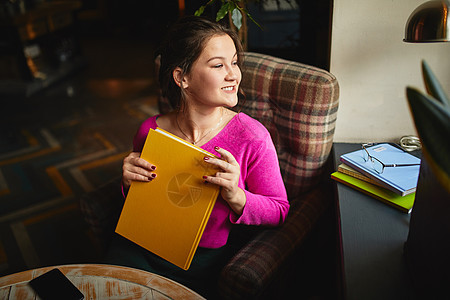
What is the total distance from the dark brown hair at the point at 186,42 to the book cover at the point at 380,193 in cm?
51

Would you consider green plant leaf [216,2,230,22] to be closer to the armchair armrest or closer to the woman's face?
the woman's face

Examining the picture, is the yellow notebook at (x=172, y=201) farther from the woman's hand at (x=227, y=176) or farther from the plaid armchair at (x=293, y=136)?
the plaid armchair at (x=293, y=136)

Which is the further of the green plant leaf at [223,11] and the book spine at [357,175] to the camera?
the green plant leaf at [223,11]

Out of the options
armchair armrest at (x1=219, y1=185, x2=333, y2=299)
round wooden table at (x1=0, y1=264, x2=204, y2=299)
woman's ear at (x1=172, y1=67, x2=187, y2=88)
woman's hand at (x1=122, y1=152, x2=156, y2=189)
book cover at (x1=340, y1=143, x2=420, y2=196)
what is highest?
woman's ear at (x1=172, y1=67, x2=187, y2=88)

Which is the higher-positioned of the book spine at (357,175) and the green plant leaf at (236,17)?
the green plant leaf at (236,17)

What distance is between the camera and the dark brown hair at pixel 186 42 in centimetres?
113

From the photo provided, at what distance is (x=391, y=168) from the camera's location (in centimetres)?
116

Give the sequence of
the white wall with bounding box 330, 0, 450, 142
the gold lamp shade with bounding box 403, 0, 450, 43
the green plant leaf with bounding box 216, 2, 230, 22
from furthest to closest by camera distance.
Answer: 1. the green plant leaf with bounding box 216, 2, 230, 22
2. the white wall with bounding box 330, 0, 450, 142
3. the gold lamp shade with bounding box 403, 0, 450, 43

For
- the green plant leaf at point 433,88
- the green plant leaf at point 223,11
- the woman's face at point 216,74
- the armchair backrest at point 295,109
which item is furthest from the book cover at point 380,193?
the green plant leaf at point 223,11

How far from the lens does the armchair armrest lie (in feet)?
→ 3.20

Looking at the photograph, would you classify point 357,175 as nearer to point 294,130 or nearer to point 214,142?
point 294,130

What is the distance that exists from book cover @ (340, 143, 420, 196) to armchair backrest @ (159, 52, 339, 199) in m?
0.12

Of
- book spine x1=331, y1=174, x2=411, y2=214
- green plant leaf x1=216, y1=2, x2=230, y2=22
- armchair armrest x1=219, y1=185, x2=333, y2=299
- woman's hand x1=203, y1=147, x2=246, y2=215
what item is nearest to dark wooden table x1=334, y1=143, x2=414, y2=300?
book spine x1=331, y1=174, x2=411, y2=214

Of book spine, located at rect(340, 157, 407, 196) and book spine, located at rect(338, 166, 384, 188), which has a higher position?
book spine, located at rect(340, 157, 407, 196)
